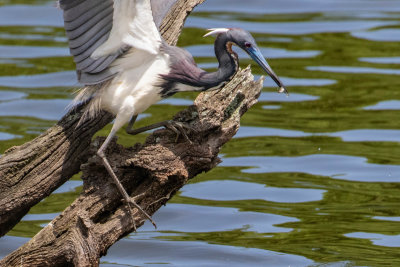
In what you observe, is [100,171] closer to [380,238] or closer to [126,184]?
[126,184]

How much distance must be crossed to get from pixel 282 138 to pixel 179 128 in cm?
426

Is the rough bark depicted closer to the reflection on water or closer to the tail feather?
the tail feather

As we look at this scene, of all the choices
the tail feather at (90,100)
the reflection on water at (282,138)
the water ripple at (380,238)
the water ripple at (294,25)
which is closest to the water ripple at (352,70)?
the reflection on water at (282,138)

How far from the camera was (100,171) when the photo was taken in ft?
18.6

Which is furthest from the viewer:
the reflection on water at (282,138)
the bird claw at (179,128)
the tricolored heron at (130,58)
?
the reflection on water at (282,138)

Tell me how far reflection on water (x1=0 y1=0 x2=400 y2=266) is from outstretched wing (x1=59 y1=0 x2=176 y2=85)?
0.98 ft

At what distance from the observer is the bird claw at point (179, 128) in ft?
18.5

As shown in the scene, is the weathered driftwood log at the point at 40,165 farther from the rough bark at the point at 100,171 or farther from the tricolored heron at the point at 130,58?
the tricolored heron at the point at 130,58

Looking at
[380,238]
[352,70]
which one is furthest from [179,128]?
[352,70]

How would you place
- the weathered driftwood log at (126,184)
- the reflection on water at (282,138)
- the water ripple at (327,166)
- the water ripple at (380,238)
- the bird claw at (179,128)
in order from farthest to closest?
the water ripple at (327,166) → the reflection on water at (282,138) → the water ripple at (380,238) → the bird claw at (179,128) → the weathered driftwood log at (126,184)

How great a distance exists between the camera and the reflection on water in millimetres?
7602

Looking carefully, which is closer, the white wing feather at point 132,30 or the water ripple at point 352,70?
the white wing feather at point 132,30

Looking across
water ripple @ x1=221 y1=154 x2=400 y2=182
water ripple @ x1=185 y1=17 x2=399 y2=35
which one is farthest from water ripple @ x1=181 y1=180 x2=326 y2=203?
water ripple @ x1=185 y1=17 x2=399 y2=35

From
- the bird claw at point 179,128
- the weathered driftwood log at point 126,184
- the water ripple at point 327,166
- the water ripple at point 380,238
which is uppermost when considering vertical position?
the bird claw at point 179,128
